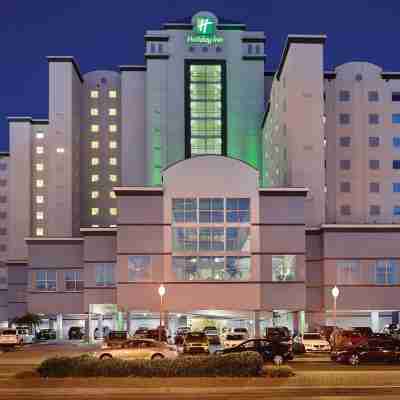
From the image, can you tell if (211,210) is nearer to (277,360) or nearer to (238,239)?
(238,239)

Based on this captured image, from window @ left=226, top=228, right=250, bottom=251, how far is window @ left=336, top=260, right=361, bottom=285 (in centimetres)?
1046

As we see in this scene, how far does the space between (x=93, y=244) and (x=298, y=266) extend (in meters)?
23.1

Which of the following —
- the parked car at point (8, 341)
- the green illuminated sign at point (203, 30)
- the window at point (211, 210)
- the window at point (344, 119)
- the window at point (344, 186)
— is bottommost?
the parked car at point (8, 341)

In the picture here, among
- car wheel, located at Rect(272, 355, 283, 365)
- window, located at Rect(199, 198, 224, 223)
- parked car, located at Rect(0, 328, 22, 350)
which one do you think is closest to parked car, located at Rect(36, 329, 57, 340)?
parked car, located at Rect(0, 328, 22, 350)

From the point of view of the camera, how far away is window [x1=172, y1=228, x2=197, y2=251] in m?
79.1

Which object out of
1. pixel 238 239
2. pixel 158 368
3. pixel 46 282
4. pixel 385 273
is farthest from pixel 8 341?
pixel 385 273

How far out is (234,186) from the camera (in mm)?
80125

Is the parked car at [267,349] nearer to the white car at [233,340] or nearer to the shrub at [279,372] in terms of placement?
the shrub at [279,372]

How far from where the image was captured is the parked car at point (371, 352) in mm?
42688

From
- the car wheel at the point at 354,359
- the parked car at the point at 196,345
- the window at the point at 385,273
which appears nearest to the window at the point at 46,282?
the window at the point at 385,273

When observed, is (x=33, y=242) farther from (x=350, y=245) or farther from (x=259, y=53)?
(x=259, y=53)

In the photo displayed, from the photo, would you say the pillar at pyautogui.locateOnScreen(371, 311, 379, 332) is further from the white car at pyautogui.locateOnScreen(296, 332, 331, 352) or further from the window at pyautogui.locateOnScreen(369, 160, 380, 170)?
the window at pyautogui.locateOnScreen(369, 160, 380, 170)

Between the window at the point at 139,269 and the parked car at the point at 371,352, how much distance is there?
37965mm

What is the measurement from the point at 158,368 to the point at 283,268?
1854 inches
